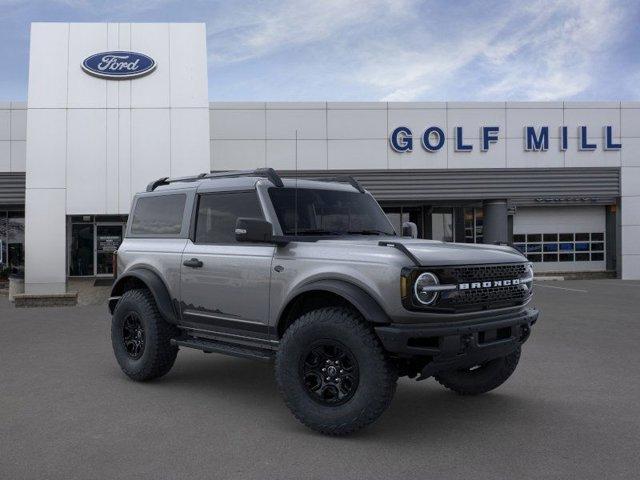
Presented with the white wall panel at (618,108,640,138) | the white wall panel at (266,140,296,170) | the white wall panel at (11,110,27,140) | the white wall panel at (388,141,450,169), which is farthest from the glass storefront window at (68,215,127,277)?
the white wall panel at (618,108,640,138)

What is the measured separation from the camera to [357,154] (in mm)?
23672

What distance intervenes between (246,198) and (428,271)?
6.84 ft

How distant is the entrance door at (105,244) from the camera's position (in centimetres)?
2583

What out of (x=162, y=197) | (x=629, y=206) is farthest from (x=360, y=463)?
(x=629, y=206)

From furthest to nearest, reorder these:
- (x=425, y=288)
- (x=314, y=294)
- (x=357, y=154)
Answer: (x=357, y=154) < (x=314, y=294) < (x=425, y=288)

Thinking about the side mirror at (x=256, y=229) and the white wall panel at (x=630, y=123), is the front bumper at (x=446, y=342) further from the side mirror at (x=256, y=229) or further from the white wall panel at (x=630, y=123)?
the white wall panel at (x=630, y=123)

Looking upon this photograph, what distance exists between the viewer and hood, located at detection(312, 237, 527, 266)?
464 centimetres

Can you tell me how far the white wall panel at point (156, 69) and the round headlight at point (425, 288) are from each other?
614 inches

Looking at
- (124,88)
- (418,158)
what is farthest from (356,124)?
(124,88)

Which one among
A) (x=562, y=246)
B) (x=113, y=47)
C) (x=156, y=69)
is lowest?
(x=562, y=246)

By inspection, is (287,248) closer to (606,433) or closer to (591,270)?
(606,433)

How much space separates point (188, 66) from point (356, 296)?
1595 centimetres

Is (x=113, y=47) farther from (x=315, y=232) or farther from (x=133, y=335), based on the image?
(x=315, y=232)

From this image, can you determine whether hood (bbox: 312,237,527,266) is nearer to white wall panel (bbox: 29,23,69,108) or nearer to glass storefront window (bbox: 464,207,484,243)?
white wall panel (bbox: 29,23,69,108)
